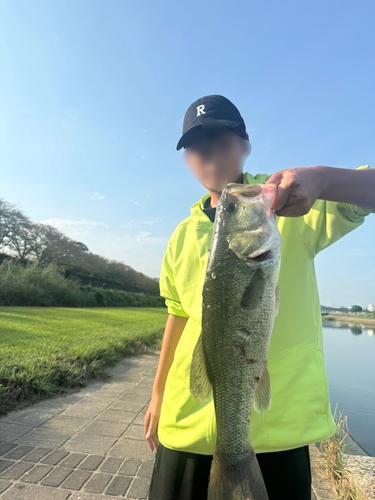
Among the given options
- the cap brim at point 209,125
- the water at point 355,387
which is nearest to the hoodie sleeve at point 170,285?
the cap brim at point 209,125

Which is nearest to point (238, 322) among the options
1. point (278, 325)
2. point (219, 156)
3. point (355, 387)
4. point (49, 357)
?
point (278, 325)

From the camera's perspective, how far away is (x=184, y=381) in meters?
1.79

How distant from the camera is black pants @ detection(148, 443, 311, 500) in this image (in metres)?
1.54

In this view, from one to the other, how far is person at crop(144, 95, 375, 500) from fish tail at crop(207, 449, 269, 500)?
18cm

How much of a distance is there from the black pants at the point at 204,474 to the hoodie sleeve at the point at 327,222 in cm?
100

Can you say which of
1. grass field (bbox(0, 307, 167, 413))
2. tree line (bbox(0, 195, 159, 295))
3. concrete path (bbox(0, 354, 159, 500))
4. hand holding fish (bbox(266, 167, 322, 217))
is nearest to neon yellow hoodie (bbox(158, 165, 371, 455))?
hand holding fish (bbox(266, 167, 322, 217))

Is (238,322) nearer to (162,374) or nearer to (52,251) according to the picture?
(162,374)

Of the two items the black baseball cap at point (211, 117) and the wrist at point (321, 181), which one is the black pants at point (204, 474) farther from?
the black baseball cap at point (211, 117)

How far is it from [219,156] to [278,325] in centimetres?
103

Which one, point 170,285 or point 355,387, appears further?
point 355,387

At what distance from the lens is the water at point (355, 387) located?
7.21m

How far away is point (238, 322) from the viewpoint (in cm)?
147

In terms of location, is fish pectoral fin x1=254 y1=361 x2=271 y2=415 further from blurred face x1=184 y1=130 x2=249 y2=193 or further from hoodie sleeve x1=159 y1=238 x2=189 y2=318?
blurred face x1=184 y1=130 x2=249 y2=193

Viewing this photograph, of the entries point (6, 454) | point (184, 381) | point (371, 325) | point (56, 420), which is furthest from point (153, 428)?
point (371, 325)
